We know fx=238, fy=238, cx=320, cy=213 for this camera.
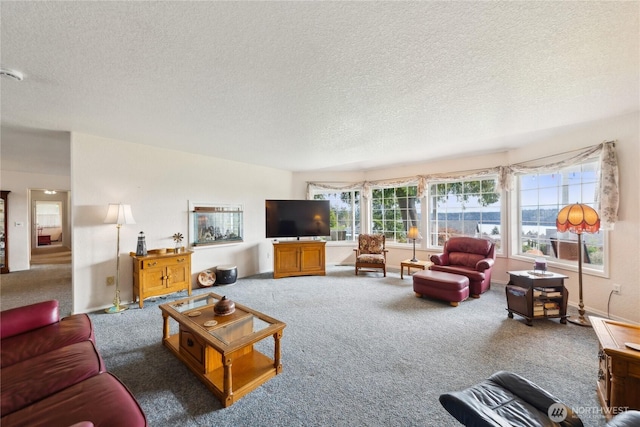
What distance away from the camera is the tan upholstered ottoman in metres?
3.42

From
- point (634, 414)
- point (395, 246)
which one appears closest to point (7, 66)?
point (634, 414)

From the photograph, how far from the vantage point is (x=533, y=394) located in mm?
1263

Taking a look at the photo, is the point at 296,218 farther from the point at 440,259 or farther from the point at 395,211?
the point at 440,259

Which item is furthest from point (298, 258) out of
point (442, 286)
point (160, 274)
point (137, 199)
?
point (137, 199)

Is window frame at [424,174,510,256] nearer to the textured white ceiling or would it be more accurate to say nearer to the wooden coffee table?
the textured white ceiling

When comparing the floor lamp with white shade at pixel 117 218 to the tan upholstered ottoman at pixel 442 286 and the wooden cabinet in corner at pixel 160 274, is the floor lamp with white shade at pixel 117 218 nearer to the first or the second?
the wooden cabinet in corner at pixel 160 274

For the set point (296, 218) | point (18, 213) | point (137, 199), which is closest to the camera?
point (137, 199)

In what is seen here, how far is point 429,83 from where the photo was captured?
6.66 ft

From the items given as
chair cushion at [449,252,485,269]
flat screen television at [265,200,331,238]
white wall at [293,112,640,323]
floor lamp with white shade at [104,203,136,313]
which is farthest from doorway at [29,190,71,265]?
white wall at [293,112,640,323]

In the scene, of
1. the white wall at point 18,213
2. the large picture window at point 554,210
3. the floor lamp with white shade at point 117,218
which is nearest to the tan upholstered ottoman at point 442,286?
the large picture window at point 554,210

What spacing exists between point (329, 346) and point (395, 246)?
3839mm

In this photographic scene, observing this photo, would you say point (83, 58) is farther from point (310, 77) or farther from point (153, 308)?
point (153, 308)

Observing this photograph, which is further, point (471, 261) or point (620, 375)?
point (471, 261)

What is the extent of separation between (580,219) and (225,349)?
13.0 feet
